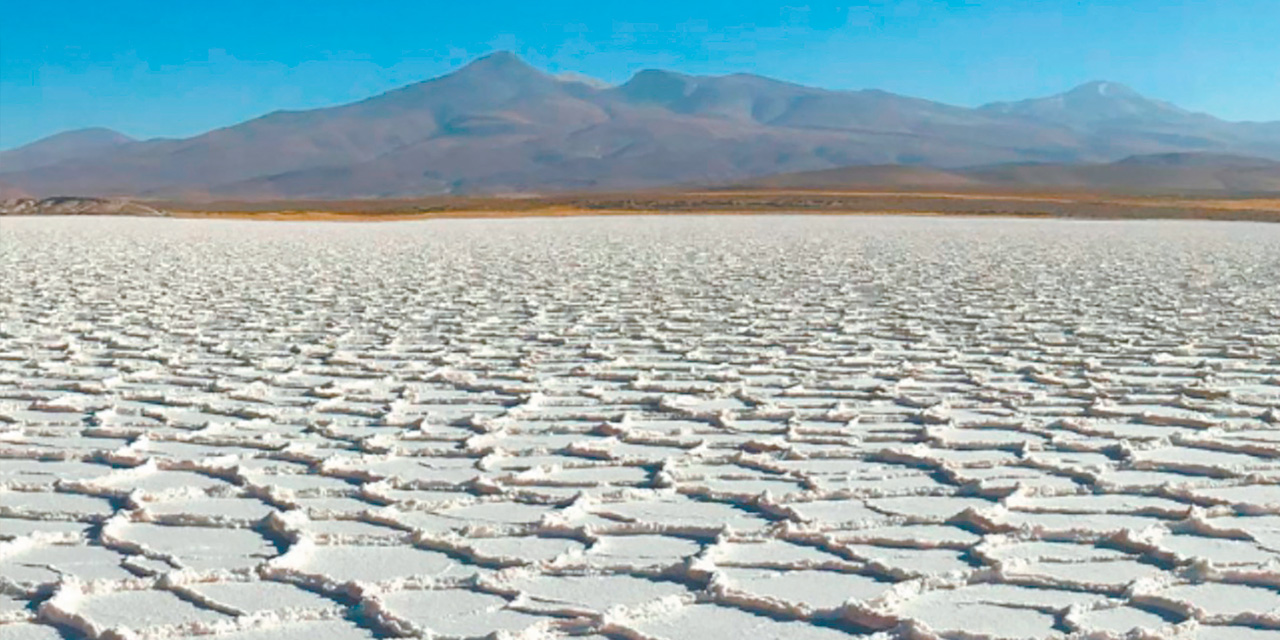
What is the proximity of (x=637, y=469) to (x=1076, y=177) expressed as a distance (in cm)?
11280

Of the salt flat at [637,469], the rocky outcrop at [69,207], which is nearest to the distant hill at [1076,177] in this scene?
the rocky outcrop at [69,207]

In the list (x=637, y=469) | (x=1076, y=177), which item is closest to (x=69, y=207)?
(x=637, y=469)

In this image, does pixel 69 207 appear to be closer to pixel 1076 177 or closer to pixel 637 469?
pixel 637 469

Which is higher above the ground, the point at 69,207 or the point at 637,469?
the point at 69,207

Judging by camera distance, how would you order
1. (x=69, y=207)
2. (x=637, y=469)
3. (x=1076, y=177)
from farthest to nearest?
(x=1076, y=177), (x=69, y=207), (x=637, y=469)

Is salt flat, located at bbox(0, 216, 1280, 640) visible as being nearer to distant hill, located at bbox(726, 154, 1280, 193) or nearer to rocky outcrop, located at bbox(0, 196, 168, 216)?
rocky outcrop, located at bbox(0, 196, 168, 216)

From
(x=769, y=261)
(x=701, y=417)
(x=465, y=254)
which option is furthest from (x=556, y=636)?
(x=465, y=254)

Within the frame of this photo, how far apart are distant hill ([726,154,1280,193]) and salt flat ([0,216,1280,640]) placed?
86.2m

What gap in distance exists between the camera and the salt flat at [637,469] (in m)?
2.61

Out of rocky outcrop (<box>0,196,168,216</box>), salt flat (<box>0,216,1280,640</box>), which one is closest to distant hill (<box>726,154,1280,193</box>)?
rocky outcrop (<box>0,196,168,216</box>)

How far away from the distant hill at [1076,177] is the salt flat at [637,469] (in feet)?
283

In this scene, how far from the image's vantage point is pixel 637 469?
12.3ft

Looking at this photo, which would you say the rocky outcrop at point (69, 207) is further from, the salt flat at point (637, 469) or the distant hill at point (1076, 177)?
the distant hill at point (1076, 177)

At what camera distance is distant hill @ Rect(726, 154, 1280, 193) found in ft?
327
